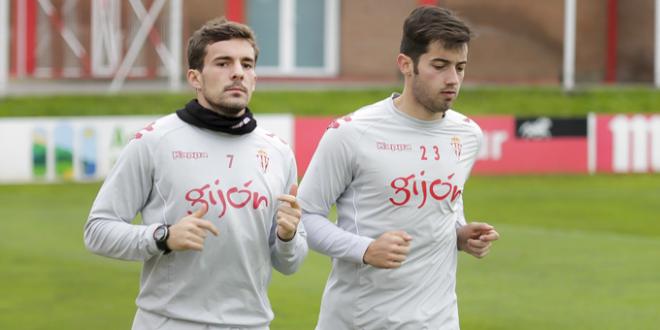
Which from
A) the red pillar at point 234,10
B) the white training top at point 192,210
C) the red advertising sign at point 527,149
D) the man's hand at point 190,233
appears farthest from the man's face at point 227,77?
the red pillar at point 234,10

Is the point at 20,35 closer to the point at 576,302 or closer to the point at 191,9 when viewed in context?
the point at 191,9

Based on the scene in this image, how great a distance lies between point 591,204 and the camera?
2056 cm

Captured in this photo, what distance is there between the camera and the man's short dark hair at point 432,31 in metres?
6.07

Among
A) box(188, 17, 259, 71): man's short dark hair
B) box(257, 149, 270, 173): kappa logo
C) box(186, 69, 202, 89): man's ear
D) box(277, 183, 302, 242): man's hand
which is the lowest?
box(277, 183, 302, 242): man's hand

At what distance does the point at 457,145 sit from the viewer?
21.0ft

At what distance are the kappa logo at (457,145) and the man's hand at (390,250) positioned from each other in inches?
24.9

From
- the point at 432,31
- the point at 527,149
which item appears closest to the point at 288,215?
the point at 432,31

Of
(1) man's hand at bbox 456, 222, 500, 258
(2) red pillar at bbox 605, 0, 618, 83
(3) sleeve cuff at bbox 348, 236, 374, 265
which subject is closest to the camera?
(3) sleeve cuff at bbox 348, 236, 374, 265

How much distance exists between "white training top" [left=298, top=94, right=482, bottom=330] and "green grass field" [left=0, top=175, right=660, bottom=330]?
4.90 metres

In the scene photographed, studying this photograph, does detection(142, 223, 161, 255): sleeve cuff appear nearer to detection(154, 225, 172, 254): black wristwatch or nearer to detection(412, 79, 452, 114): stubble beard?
detection(154, 225, 172, 254): black wristwatch

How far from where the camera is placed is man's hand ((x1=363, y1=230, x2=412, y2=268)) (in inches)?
231

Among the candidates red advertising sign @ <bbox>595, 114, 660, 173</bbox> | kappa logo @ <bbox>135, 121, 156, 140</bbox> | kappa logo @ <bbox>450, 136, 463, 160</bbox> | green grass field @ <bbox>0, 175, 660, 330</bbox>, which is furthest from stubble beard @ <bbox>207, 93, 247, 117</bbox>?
red advertising sign @ <bbox>595, 114, 660, 173</bbox>

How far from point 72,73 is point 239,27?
27.1 m

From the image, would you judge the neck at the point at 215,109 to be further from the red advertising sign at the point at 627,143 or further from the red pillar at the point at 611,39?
the red pillar at the point at 611,39
